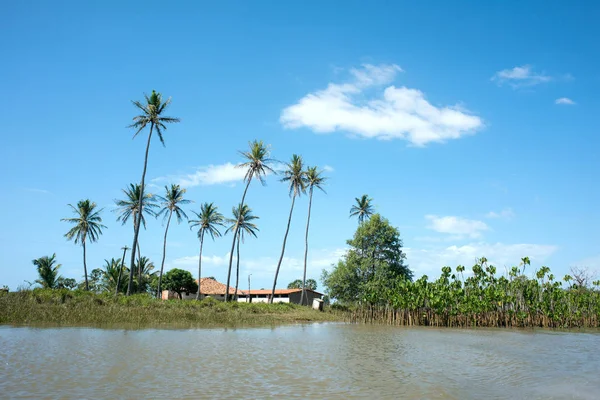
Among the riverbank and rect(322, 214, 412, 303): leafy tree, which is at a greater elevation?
rect(322, 214, 412, 303): leafy tree

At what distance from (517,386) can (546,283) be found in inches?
1339

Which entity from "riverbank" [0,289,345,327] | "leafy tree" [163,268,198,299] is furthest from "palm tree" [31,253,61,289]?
"riverbank" [0,289,345,327]

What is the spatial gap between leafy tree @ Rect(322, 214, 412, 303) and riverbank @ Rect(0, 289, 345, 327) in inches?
683

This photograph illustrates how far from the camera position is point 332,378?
34.9 feet

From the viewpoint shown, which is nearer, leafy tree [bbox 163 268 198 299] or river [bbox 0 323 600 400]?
river [bbox 0 323 600 400]

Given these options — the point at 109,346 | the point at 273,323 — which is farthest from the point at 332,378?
the point at 273,323

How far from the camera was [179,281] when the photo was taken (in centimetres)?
7275

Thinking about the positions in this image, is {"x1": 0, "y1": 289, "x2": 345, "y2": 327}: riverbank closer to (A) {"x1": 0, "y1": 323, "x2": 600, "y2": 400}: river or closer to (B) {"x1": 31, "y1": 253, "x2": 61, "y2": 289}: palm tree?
(A) {"x1": 0, "y1": 323, "x2": 600, "y2": 400}: river

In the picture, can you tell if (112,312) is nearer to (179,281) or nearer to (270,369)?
(270,369)

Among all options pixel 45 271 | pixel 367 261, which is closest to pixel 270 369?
pixel 367 261

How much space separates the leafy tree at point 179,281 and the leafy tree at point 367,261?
28.8 m

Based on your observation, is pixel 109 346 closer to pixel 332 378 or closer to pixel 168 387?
pixel 168 387

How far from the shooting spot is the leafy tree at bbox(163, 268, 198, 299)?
7175 cm

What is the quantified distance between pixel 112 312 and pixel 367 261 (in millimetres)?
33508
